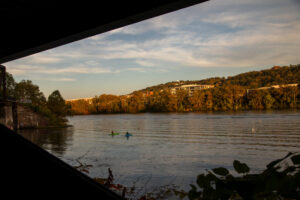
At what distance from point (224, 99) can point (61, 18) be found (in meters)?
93.4

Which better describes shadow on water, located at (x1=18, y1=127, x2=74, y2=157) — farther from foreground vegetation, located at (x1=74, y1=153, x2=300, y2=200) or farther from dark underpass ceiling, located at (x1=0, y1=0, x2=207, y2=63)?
foreground vegetation, located at (x1=74, y1=153, x2=300, y2=200)

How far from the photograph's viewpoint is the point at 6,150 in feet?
3.17

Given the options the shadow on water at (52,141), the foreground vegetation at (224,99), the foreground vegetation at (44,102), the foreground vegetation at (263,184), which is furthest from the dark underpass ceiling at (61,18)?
the foreground vegetation at (224,99)

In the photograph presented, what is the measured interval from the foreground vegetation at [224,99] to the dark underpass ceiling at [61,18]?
70994 millimetres

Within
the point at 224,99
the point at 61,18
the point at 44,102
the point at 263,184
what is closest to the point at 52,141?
the point at 44,102

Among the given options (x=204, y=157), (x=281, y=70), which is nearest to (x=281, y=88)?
(x=281, y=70)

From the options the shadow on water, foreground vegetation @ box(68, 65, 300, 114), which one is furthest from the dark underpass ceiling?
foreground vegetation @ box(68, 65, 300, 114)

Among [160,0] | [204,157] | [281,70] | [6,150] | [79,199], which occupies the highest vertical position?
[281,70]

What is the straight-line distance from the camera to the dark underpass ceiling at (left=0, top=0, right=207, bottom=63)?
3.81ft

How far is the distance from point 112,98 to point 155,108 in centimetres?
2561

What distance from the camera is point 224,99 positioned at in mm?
90500

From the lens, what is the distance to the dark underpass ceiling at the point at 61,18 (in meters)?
1.16

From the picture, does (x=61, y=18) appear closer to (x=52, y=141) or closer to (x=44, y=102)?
(x=52, y=141)

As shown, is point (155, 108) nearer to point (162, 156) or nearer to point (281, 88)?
point (281, 88)
